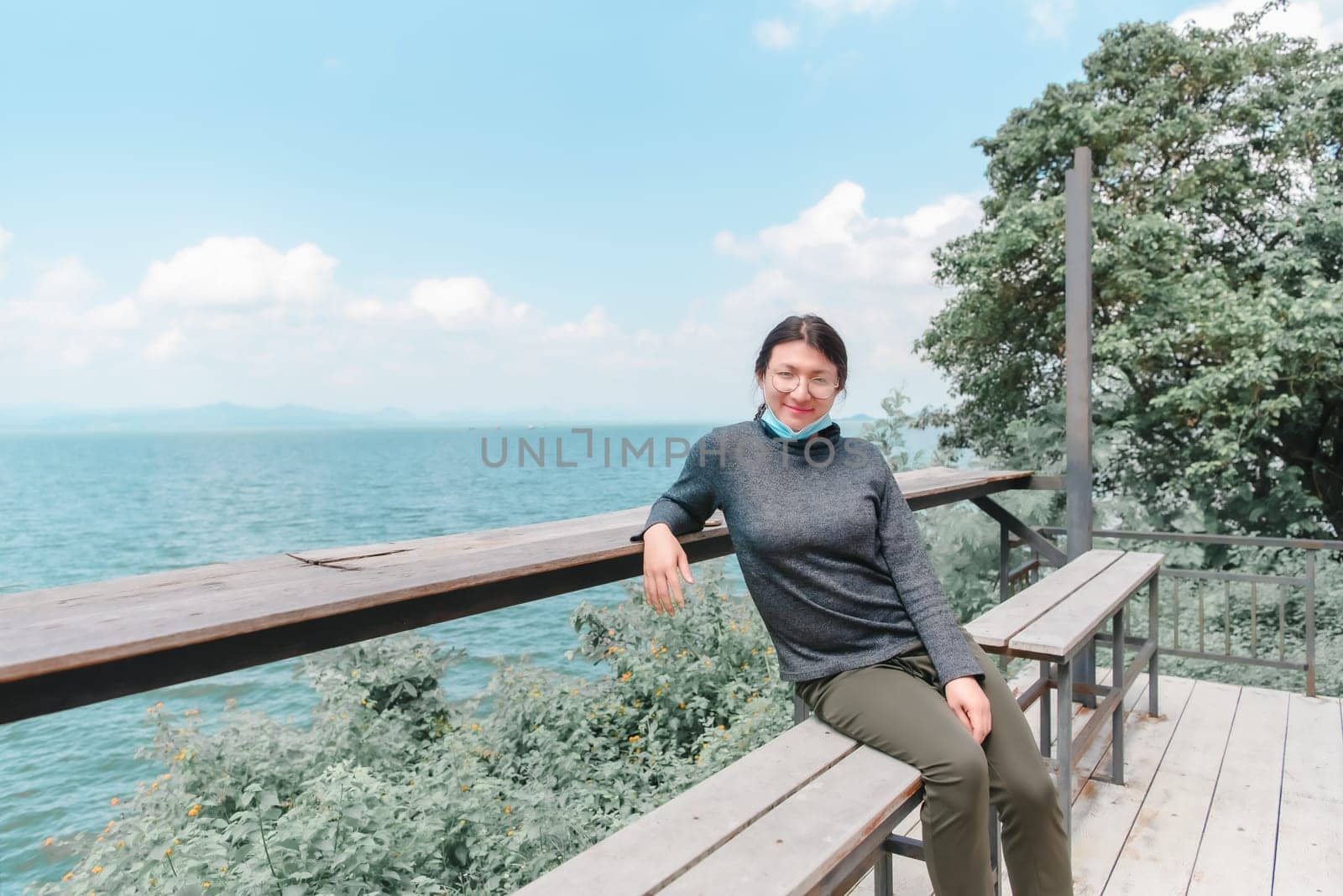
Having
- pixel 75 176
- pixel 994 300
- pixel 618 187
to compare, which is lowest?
pixel 994 300

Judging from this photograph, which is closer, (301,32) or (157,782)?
(157,782)

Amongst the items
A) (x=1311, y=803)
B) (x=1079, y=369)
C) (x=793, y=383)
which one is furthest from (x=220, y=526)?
(x=1311, y=803)

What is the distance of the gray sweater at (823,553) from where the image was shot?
148 centimetres

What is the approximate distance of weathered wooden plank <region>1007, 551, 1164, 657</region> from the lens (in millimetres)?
1906

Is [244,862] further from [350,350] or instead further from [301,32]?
[350,350]

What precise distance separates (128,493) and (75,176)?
88.9 ft

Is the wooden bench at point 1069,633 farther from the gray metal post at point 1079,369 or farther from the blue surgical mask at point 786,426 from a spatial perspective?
the blue surgical mask at point 786,426

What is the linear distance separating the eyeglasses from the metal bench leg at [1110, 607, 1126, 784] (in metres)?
1.54

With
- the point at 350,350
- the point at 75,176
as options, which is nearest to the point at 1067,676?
the point at 75,176

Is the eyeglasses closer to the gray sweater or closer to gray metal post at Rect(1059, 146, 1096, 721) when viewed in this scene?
the gray sweater

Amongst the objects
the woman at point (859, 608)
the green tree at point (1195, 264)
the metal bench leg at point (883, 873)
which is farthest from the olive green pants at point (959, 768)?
the green tree at point (1195, 264)

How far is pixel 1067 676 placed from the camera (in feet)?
6.54

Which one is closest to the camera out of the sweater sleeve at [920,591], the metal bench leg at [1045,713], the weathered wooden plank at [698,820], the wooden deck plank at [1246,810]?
the weathered wooden plank at [698,820]

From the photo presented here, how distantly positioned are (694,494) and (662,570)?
0.74 ft
